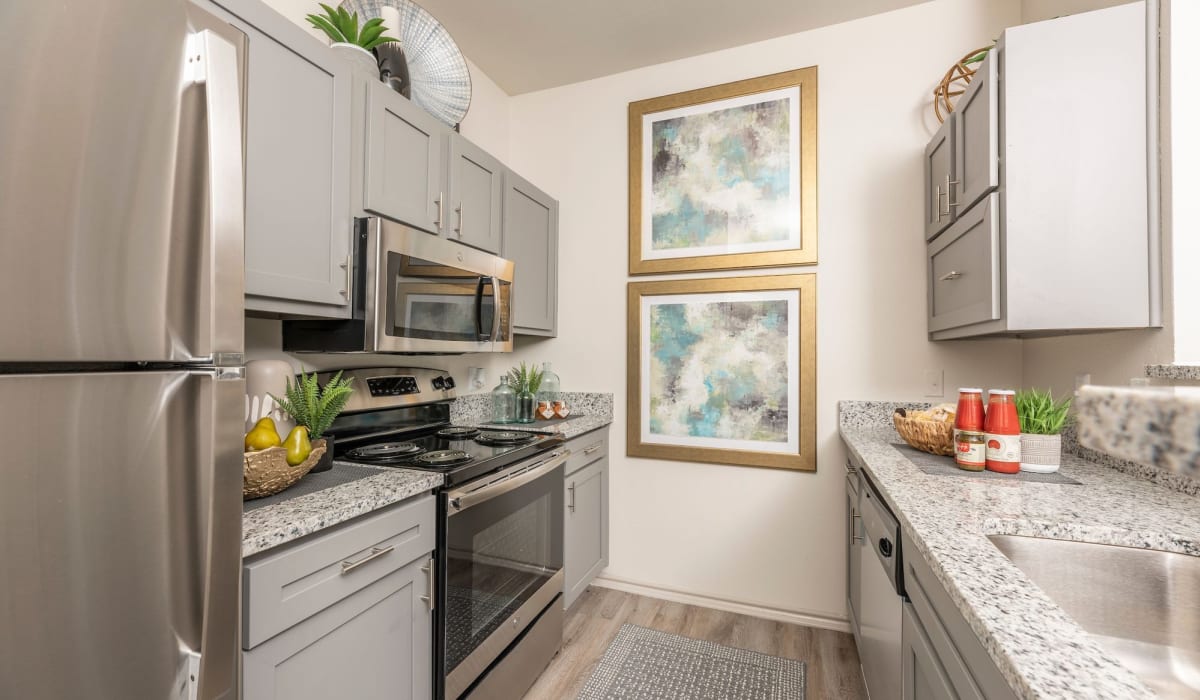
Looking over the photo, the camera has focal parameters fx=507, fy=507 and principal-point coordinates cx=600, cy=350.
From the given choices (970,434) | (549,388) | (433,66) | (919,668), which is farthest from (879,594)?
(433,66)

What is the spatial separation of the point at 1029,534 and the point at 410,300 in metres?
1.70

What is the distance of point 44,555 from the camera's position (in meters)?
0.49

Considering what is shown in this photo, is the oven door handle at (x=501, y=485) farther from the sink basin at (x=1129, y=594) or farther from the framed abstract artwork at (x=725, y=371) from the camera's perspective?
the sink basin at (x=1129, y=594)

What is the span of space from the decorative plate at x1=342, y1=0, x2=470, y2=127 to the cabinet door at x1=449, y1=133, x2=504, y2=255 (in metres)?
0.17

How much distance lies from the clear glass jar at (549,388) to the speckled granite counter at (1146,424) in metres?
2.51

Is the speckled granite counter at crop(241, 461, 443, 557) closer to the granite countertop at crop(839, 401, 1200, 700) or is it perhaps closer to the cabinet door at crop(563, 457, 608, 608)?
the cabinet door at crop(563, 457, 608, 608)

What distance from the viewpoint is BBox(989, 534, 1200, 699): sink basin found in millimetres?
860

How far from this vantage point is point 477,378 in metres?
2.73

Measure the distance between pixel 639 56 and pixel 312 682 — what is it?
282 centimetres

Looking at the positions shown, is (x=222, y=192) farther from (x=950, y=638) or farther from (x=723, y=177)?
(x=723, y=177)

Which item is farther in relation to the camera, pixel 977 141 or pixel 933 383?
pixel 933 383

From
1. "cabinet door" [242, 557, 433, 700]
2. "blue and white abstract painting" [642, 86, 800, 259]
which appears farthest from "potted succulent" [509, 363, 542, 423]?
"cabinet door" [242, 557, 433, 700]

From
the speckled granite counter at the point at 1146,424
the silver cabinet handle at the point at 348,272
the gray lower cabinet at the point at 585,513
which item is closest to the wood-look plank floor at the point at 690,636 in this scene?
the gray lower cabinet at the point at 585,513

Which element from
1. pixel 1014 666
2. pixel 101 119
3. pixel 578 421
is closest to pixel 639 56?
pixel 578 421
